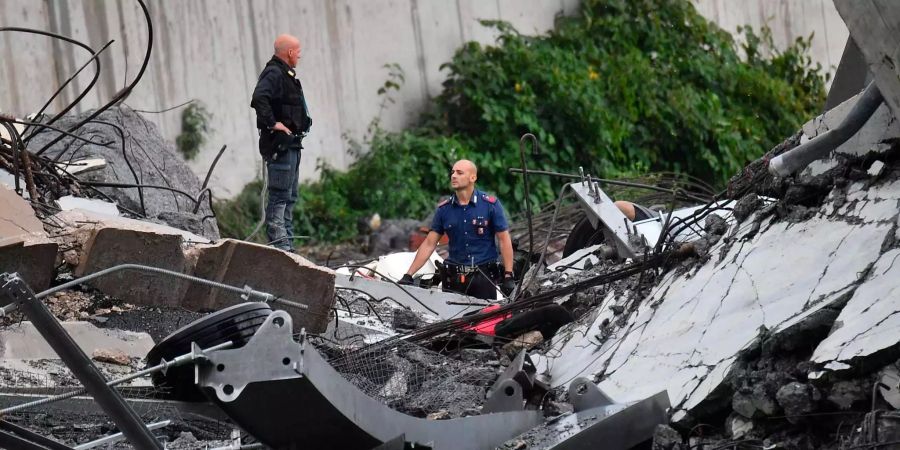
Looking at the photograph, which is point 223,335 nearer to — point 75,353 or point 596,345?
point 75,353

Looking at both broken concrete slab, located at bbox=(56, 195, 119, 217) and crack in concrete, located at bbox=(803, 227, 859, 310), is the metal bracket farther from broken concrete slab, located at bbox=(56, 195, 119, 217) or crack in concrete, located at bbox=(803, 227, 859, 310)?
broken concrete slab, located at bbox=(56, 195, 119, 217)

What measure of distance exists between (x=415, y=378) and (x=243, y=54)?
9.22m

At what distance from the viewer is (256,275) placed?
254 inches

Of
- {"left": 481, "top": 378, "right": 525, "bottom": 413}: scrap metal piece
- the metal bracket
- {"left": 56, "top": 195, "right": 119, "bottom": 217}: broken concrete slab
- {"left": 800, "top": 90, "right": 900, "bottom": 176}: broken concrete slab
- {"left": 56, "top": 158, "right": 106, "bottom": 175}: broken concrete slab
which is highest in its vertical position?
{"left": 56, "top": 158, "right": 106, "bottom": 175}: broken concrete slab

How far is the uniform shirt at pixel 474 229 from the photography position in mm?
10109

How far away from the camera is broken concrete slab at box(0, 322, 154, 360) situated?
569 centimetres

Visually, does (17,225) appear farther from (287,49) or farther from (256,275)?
(287,49)

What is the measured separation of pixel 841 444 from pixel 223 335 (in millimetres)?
1996

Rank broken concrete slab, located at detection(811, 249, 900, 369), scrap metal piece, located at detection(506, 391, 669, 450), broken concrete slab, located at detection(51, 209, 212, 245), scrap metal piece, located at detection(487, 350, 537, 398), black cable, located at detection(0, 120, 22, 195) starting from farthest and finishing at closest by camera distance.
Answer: black cable, located at detection(0, 120, 22, 195), broken concrete slab, located at detection(51, 209, 212, 245), scrap metal piece, located at detection(487, 350, 537, 398), scrap metal piece, located at detection(506, 391, 669, 450), broken concrete slab, located at detection(811, 249, 900, 369)

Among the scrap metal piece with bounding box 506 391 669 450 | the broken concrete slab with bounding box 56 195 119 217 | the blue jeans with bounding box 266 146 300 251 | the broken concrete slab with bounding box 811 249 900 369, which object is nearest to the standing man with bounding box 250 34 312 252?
the blue jeans with bounding box 266 146 300 251

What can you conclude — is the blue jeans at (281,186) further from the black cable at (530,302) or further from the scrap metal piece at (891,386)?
the scrap metal piece at (891,386)

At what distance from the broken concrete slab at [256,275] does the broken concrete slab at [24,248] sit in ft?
2.17

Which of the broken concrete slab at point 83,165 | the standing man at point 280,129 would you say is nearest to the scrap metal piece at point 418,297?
the standing man at point 280,129

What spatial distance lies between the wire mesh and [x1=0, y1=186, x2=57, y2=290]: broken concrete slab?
137 cm
